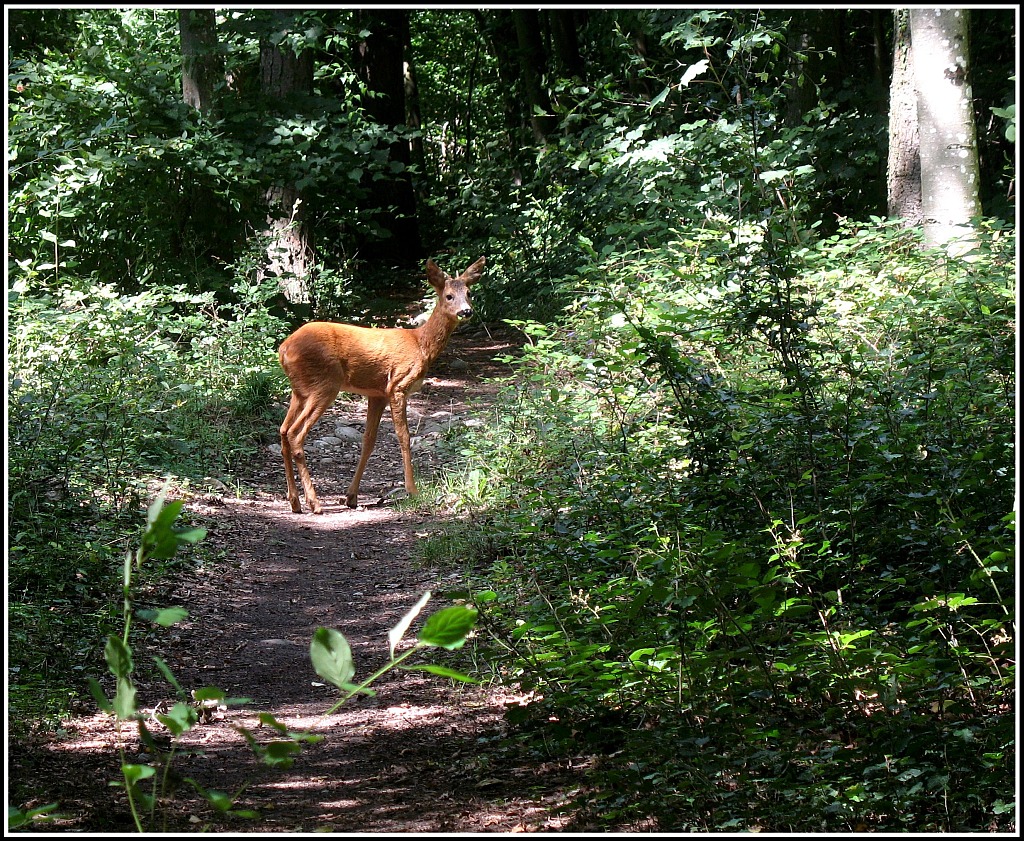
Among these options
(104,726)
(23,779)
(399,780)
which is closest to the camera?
(23,779)

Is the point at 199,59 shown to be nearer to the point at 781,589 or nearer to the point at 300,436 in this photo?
the point at 300,436

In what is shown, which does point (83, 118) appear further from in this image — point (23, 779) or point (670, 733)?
point (670, 733)

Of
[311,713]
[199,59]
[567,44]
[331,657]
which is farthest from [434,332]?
[567,44]

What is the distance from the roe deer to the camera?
886 cm

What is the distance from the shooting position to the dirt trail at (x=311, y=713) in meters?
3.41

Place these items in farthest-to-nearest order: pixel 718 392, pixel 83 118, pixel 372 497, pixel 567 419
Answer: pixel 83 118 → pixel 372 497 → pixel 567 419 → pixel 718 392

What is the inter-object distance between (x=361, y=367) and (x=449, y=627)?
7.23 metres

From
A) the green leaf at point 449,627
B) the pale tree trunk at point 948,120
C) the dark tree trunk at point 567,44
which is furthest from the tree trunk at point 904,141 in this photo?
the green leaf at point 449,627

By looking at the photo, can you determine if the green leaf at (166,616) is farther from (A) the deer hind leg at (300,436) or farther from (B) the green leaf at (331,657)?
(A) the deer hind leg at (300,436)

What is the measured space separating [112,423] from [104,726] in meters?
4.34

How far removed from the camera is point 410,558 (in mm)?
7152

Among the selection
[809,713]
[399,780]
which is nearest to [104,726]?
[399,780]

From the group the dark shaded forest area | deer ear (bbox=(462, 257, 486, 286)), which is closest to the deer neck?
deer ear (bbox=(462, 257, 486, 286))

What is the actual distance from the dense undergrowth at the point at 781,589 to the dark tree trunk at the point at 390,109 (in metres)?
14.8
